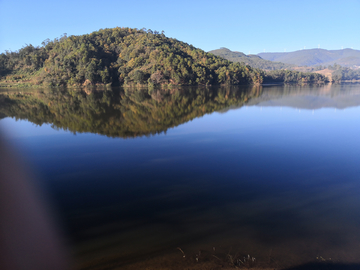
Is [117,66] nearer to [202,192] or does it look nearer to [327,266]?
[202,192]

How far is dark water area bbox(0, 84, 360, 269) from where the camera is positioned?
414cm

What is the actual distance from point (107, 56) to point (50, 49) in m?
35.6

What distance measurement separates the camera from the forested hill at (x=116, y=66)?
240 ft

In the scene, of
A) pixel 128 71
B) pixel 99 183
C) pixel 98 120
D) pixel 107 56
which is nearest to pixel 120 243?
pixel 99 183

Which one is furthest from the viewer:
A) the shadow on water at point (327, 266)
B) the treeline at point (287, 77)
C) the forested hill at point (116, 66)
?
the treeline at point (287, 77)

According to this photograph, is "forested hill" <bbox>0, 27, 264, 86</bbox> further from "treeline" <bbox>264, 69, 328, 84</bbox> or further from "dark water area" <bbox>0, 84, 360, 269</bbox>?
"dark water area" <bbox>0, 84, 360, 269</bbox>

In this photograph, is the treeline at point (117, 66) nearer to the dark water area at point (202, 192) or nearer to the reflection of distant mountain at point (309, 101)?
the reflection of distant mountain at point (309, 101)

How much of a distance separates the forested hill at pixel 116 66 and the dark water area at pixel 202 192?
6100 centimetres

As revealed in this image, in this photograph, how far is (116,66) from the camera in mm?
82812

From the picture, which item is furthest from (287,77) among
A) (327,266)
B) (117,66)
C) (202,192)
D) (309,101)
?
(327,266)

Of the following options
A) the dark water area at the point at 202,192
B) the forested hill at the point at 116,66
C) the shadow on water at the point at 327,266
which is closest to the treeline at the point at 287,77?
the forested hill at the point at 116,66

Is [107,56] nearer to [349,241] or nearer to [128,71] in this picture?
[128,71]

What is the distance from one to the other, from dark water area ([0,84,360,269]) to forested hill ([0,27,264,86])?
200ft

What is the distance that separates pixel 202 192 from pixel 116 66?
84.8m
